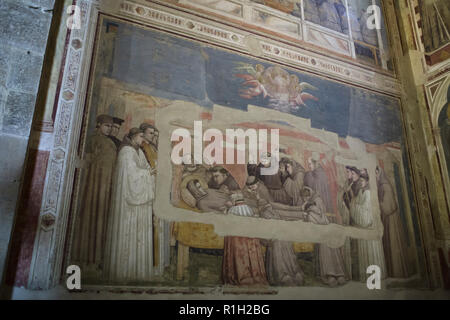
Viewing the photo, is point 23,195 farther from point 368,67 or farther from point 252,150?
point 368,67

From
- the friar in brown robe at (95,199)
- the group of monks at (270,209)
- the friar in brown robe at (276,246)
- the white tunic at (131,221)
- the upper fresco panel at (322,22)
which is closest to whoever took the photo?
the friar in brown robe at (95,199)

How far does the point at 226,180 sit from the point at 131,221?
148cm

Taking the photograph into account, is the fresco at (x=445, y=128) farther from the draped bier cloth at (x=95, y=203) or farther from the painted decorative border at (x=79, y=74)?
the draped bier cloth at (x=95, y=203)

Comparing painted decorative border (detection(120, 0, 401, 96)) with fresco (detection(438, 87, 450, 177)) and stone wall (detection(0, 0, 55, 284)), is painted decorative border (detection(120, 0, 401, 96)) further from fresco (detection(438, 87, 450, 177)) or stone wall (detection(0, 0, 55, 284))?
stone wall (detection(0, 0, 55, 284))

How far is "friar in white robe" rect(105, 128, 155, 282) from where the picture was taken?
4754mm

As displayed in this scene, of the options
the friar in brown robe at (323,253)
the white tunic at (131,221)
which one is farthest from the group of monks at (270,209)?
the white tunic at (131,221)

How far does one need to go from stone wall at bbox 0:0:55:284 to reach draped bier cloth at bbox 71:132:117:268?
0.77 meters

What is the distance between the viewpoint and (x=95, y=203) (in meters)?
4.82

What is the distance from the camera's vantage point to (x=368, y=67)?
26.1 feet

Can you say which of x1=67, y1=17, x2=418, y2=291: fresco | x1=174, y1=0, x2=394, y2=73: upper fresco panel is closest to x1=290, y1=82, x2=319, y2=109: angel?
x1=67, y1=17, x2=418, y2=291: fresco

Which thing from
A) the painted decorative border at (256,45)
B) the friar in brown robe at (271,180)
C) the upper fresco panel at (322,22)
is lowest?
the friar in brown robe at (271,180)

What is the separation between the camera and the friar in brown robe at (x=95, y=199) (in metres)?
4.61

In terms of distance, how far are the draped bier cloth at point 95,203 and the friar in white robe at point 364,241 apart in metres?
3.95

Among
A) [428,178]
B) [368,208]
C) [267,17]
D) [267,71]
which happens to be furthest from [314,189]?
[267,17]
